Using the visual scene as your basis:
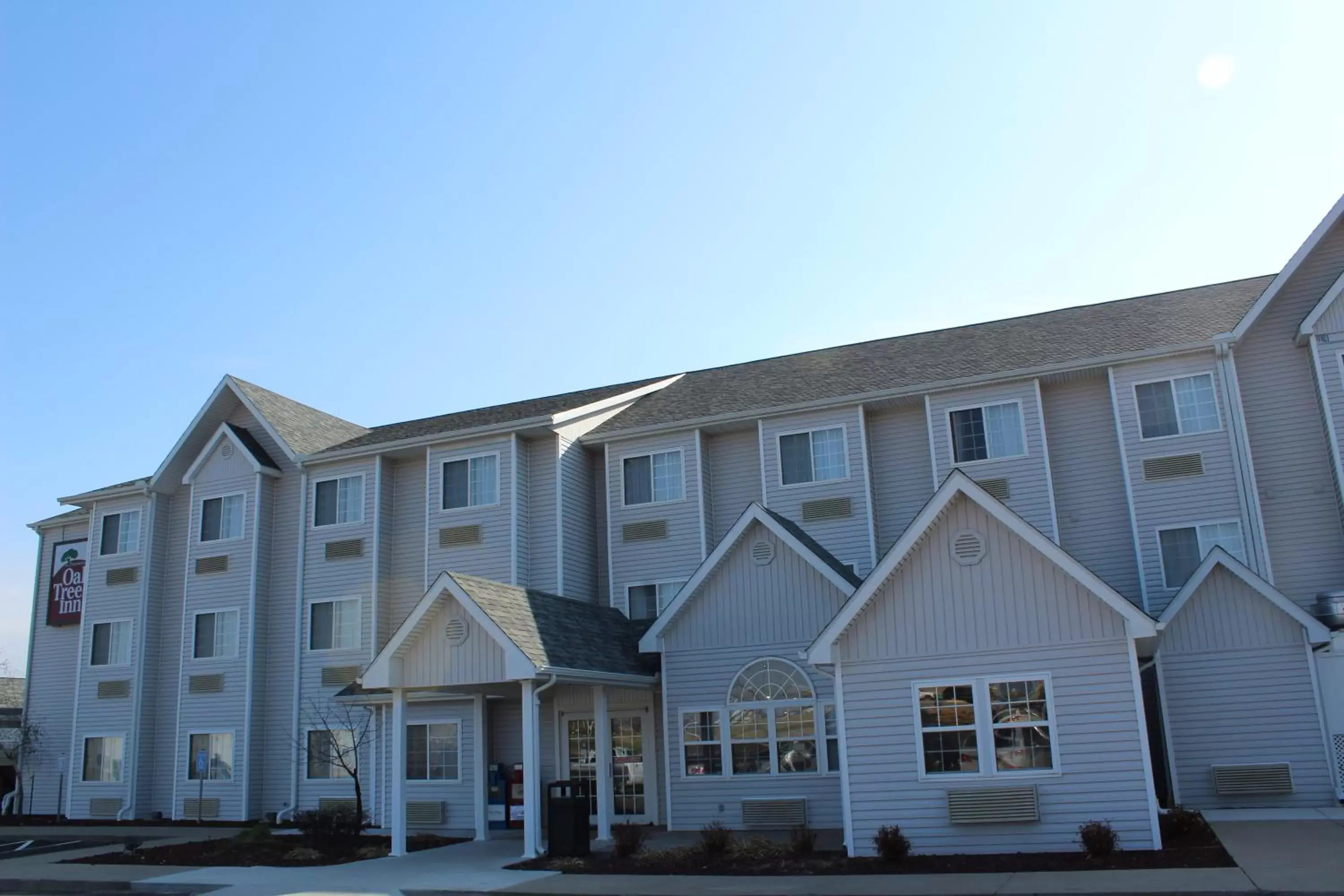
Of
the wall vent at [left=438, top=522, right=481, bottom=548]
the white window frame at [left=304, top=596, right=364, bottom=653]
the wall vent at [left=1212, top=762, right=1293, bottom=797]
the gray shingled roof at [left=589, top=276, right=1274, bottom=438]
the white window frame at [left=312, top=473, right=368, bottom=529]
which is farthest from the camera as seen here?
the white window frame at [left=312, top=473, right=368, bottom=529]

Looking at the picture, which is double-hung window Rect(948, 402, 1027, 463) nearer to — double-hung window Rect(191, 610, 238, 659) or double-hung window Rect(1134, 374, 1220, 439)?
double-hung window Rect(1134, 374, 1220, 439)

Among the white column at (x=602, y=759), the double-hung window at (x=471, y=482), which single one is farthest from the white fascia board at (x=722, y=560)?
the double-hung window at (x=471, y=482)

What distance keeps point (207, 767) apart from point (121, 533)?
7318 millimetres

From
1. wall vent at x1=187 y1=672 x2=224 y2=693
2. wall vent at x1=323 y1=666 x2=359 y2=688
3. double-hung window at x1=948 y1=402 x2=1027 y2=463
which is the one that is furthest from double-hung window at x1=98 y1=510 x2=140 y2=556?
double-hung window at x1=948 y1=402 x2=1027 y2=463

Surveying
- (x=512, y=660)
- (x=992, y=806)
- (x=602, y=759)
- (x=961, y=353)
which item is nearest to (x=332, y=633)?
(x=602, y=759)

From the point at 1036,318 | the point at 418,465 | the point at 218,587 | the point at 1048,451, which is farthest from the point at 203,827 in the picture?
the point at 1036,318

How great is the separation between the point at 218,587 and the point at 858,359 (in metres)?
16.7

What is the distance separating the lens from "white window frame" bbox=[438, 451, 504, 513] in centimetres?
2492

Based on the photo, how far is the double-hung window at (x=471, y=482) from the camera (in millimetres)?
25078

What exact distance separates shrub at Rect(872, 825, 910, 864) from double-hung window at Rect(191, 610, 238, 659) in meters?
18.3

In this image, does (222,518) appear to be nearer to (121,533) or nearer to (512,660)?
(121,533)

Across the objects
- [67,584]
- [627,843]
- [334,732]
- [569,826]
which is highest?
[67,584]

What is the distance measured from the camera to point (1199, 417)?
68.4ft

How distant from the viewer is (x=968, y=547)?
49.7 feet
